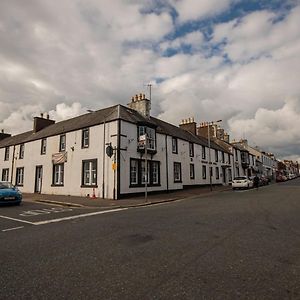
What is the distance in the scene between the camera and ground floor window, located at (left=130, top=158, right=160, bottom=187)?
2270cm

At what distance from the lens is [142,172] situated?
23594 millimetres

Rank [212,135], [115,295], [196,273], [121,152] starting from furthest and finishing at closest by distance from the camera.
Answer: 1. [212,135]
2. [121,152]
3. [196,273]
4. [115,295]

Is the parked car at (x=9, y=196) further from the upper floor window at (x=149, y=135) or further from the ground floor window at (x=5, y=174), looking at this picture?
the ground floor window at (x=5, y=174)

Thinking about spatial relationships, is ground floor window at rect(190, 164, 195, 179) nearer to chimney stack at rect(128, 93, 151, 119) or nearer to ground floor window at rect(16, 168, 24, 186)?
chimney stack at rect(128, 93, 151, 119)

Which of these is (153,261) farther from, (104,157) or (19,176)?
(19,176)

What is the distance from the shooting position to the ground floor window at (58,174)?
2544cm

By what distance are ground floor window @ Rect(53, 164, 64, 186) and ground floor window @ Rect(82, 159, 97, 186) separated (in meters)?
3.49

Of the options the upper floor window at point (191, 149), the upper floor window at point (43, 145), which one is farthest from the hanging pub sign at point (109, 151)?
the upper floor window at point (191, 149)

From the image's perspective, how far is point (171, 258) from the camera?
18.1 feet

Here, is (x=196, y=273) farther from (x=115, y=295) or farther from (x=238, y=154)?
(x=238, y=154)

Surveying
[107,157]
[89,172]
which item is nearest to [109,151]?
[107,157]

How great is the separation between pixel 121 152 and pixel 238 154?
35.2 metres

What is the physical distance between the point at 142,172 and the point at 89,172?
474 cm

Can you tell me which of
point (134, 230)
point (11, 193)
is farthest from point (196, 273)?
point (11, 193)
